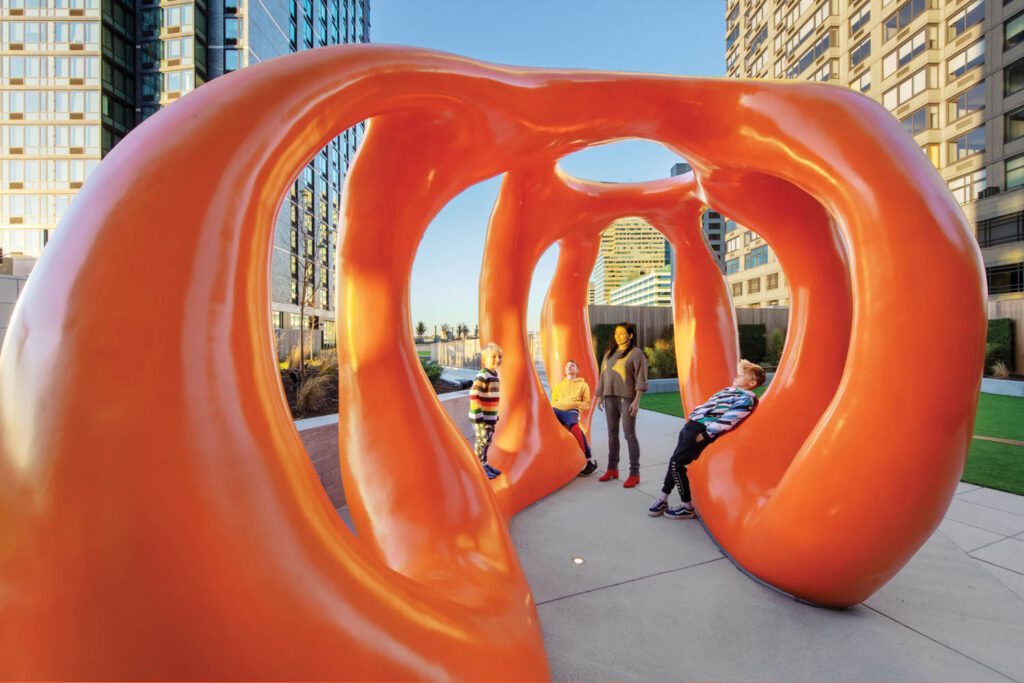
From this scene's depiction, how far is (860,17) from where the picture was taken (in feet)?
123

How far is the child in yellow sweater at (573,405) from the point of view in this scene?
6.16 m

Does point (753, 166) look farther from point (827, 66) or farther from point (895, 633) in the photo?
point (827, 66)

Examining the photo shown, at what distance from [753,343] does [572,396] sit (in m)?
17.7

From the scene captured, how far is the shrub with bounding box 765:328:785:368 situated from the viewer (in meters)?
20.4

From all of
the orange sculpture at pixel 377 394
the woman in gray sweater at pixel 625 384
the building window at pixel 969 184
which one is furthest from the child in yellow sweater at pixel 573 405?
the building window at pixel 969 184

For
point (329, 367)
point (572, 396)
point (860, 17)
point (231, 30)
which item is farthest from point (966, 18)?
point (231, 30)

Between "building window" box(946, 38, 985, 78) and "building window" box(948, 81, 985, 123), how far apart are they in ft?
3.87

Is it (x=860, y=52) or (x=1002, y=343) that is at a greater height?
(x=860, y=52)

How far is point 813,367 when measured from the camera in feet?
12.7

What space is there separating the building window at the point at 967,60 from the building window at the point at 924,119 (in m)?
1.97

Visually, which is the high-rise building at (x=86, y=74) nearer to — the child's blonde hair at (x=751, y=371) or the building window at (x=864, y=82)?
the child's blonde hair at (x=751, y=371)

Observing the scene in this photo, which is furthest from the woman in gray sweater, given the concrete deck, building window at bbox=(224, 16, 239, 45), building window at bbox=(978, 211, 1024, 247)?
building window at bbox=(224, 16, 239, 45)

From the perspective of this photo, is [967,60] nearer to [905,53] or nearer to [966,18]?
[966,18]

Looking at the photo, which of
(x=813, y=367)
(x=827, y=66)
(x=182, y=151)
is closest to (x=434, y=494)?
(x=182, y=151)
